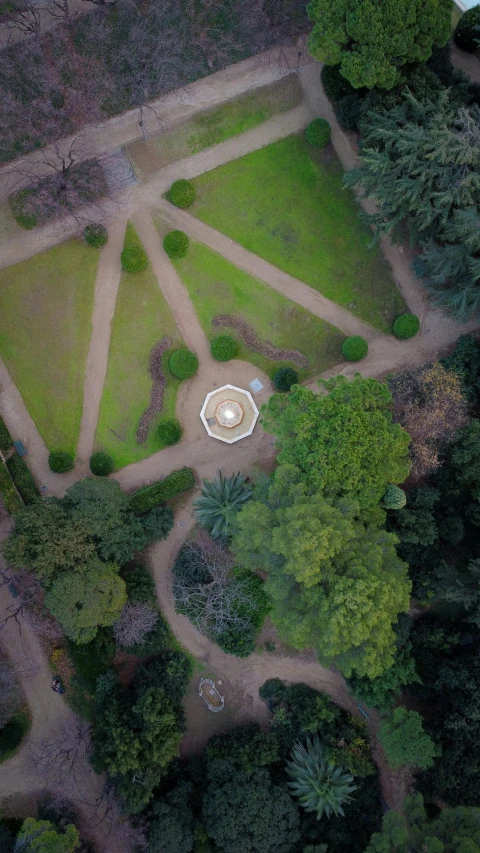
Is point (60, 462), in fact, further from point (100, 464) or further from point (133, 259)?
point (133, 259)

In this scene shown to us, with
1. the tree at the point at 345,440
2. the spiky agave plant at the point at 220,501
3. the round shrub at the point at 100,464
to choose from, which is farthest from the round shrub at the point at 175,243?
the spiky agave plant at the point at 220,501

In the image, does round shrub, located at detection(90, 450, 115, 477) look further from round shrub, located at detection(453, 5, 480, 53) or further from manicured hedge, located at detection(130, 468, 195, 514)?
round shrub, located at detection(453, 5, 480, 53)

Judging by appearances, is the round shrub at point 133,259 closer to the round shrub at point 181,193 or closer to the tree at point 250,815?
the round shrub at point 181,193

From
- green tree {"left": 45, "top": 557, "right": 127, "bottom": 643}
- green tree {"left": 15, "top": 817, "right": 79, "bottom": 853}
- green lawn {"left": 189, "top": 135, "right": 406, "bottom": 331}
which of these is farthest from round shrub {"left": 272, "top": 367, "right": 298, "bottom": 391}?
green tree {"left": 15, "top": 817, "right": 79, "bottom": 853}

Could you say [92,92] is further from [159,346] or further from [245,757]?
[245,757]

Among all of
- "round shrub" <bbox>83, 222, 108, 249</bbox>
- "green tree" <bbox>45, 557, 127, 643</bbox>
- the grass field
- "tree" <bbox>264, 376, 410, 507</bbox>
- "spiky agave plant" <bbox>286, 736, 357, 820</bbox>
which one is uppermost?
the grass field

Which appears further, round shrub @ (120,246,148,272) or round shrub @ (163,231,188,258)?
round shrub @ (163,231,188,258)

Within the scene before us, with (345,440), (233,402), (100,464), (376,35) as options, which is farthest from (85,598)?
(376,35)
